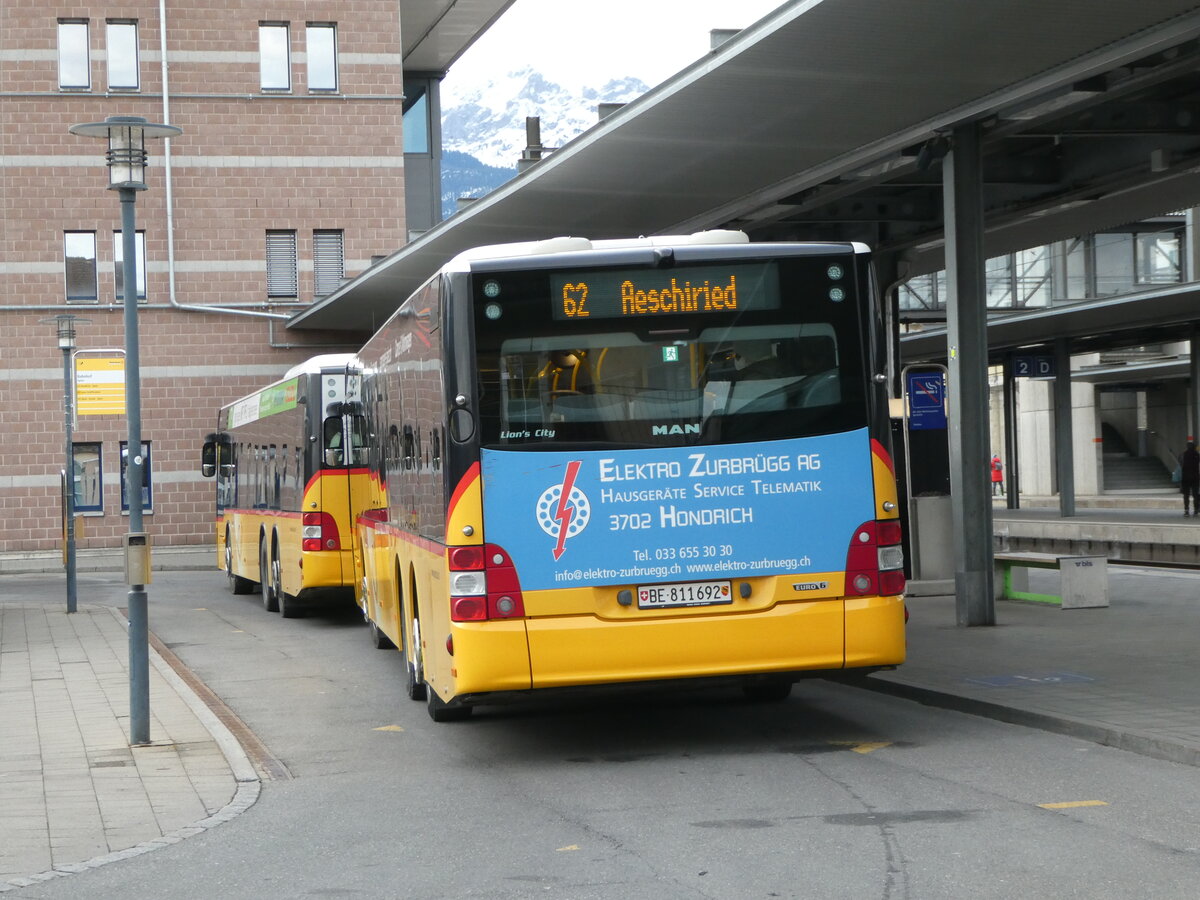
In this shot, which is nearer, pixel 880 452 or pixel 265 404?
pixel 880 452

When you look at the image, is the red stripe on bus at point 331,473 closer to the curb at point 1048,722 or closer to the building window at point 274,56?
the curb at point 1048,722

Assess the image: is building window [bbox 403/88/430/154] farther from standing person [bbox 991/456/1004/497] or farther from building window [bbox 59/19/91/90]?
standing person [bbox 991/456/1004/497]

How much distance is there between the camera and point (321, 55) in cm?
3881

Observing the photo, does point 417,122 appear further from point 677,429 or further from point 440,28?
point 677,429

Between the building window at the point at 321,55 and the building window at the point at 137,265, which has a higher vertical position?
the building window at the point at 321,55

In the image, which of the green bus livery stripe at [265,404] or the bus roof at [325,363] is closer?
the bus roof at [325,363]

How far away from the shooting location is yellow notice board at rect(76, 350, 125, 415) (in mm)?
35272

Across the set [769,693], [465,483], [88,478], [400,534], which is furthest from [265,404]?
[88,478]

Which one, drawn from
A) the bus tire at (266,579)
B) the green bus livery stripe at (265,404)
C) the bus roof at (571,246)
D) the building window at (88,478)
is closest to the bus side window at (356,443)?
the green bus livery stripe at (265,404)

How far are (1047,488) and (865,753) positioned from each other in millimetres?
51406

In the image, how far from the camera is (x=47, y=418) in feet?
124

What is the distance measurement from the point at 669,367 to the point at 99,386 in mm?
28642

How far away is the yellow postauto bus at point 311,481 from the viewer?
19.1 m

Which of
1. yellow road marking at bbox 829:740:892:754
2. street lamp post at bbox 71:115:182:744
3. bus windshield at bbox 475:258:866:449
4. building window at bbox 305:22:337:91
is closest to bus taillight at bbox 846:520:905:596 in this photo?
bus windshield at bbox 475:258:866:449
